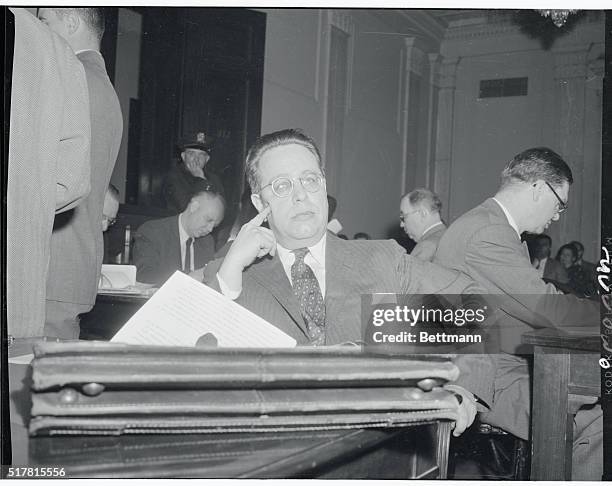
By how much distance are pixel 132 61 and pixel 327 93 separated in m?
0.48

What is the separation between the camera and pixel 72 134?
97cm

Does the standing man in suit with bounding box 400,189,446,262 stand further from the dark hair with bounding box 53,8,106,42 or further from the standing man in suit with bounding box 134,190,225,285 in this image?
the dark hair with bounding box 53,8,106,42

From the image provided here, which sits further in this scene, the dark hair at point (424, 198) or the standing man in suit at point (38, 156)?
the dark hair at point (424, 198)

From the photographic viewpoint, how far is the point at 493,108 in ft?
4.59

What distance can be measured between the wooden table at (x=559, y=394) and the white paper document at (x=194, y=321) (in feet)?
1.98

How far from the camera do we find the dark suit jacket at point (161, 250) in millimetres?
1302

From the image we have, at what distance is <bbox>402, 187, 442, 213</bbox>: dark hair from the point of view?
1454mm

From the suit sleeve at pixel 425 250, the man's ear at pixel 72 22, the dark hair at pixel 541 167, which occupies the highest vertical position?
the man's ear at pixel 72 22

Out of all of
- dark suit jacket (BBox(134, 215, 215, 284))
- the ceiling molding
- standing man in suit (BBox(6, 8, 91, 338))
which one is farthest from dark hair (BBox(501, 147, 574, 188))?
standing man in suit (BBox(6, 8, 91, 338))

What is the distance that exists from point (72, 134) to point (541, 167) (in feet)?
3.34

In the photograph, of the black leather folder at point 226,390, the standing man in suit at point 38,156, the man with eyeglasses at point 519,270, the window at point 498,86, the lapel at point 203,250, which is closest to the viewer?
the black leather folder at point 226,390

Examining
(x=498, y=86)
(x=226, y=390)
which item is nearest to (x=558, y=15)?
(x=498, y=86)

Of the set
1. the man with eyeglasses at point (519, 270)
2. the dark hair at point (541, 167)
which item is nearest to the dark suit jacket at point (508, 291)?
the man with eyeglasses at point (519, 270)

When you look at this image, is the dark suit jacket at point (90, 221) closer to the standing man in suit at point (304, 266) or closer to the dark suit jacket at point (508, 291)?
the standing man in suit at point (304, 266)
